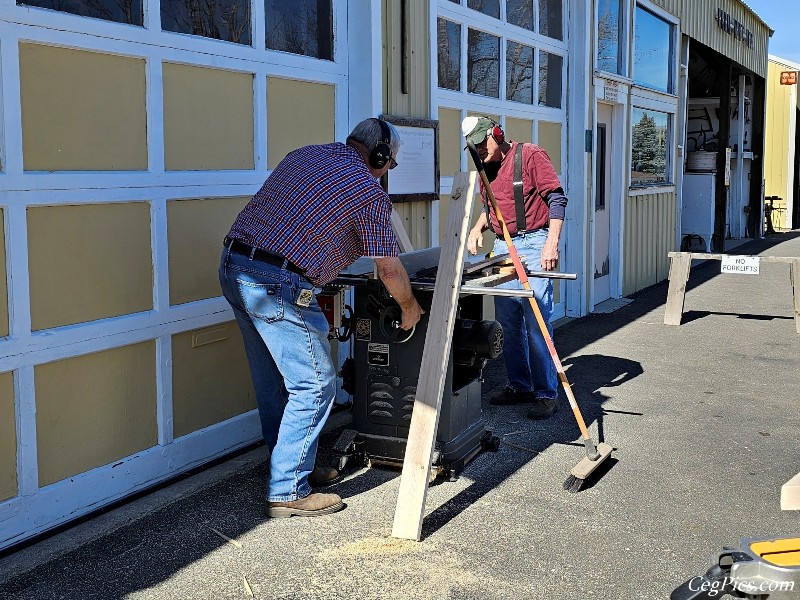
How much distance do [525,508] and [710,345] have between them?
→ 479 centimetres

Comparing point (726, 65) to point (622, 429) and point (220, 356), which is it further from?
point (220, 356)

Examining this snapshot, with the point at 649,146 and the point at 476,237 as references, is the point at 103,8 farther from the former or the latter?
the point at 649,146

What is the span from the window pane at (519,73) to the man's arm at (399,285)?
4.62 meters

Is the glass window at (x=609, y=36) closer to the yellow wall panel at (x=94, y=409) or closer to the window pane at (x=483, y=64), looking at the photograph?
the window pane at (x=483, y=64)

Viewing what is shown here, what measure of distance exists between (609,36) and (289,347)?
7.96 meters

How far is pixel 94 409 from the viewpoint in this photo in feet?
14.1

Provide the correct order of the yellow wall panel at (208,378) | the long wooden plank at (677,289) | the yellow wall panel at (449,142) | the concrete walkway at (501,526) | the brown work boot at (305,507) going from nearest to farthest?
the concrete walkway at (501,526) < the brown work boot at (305,507) < the yellow wall panel at (208,378) < the yellow wall panel at (449,142) < the long wooden plank at (677,289)

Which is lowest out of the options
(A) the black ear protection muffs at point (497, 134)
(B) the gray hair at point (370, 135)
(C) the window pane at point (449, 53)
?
(B) the gray hair at point (370, 135)

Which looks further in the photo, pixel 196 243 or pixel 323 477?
pixel 196 243

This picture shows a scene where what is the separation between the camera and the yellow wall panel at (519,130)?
334 inches

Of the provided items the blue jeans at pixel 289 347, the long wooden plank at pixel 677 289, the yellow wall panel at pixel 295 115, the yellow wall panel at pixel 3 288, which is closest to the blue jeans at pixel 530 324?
the yellow wall panel at pixel 295 115

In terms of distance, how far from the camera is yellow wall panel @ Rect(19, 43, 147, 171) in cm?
393

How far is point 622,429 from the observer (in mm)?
5832

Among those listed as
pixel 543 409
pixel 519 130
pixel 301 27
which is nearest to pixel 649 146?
pixel 519 130
